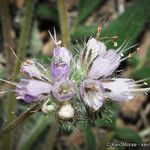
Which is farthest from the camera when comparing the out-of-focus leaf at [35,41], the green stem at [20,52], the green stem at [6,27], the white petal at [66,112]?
the out-of-focus leaf at [35,41]

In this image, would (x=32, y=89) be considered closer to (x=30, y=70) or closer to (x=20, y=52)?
(x=30, y=70)

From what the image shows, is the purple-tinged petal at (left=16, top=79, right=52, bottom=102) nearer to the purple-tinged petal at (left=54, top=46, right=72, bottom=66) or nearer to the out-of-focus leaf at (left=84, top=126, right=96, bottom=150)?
the purple-tinged petal at (left=54, top=46, right=72, bottom=66)

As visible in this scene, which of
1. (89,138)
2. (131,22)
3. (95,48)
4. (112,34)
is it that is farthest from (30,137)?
(95,48)

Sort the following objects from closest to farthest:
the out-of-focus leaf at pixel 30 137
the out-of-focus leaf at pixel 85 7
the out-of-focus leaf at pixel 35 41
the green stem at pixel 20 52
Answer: the green stem at pixel 20 52, the out-of-focus leaf at pixel 30 137, the out-of-focus leaf at pixel 85 7, the out-of-focus leaf at pixel 35 41

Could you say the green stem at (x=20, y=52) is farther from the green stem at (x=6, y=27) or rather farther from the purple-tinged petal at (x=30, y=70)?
the purple-tinged petal at (x=30, y=70)

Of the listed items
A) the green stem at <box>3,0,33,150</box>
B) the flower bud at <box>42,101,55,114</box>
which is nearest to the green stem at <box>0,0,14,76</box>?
the green stem at <box>3,0,33,150</box>

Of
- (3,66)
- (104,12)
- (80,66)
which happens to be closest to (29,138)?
(3,66)

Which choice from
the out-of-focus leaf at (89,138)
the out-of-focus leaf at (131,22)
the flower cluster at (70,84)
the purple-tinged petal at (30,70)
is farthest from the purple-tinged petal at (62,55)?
the out-of-focus leaf at (89,138)
